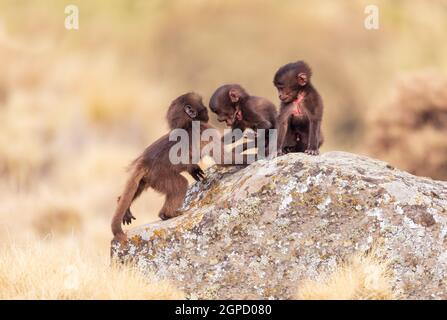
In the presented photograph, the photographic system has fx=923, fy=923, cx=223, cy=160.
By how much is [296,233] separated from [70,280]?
7.13 ft

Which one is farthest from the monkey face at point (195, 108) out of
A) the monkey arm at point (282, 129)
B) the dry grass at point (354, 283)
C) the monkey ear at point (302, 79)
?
the dry grass at point (354, 283)

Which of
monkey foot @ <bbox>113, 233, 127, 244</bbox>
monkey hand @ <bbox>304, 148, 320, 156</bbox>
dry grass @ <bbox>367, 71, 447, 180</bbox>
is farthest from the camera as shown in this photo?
dry grass @ <bbox>367, 71, 447, 180</bbox>

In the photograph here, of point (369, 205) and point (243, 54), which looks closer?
point (369, 205)

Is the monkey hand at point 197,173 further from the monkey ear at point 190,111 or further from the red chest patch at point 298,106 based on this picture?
the red chest patch at point 298,106

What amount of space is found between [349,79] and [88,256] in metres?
22.0

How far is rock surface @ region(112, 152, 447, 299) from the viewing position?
28.0 ft

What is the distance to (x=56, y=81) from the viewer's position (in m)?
27.1

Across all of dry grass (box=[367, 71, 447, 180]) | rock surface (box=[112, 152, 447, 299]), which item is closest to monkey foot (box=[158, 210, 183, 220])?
rock surface (box=[112, 152, 447, 299])

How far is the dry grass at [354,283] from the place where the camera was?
26.8 ft

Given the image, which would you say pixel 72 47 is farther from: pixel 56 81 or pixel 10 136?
pixel 10 136

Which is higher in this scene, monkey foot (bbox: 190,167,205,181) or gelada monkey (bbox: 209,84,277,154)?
gelada monkey (bbox: 209,84,277,154)

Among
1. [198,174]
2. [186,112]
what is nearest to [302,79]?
[186,112]

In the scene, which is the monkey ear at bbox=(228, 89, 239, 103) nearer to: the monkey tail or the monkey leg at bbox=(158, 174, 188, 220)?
the monkey leg at bbox=(158, 174, 188, 220)
